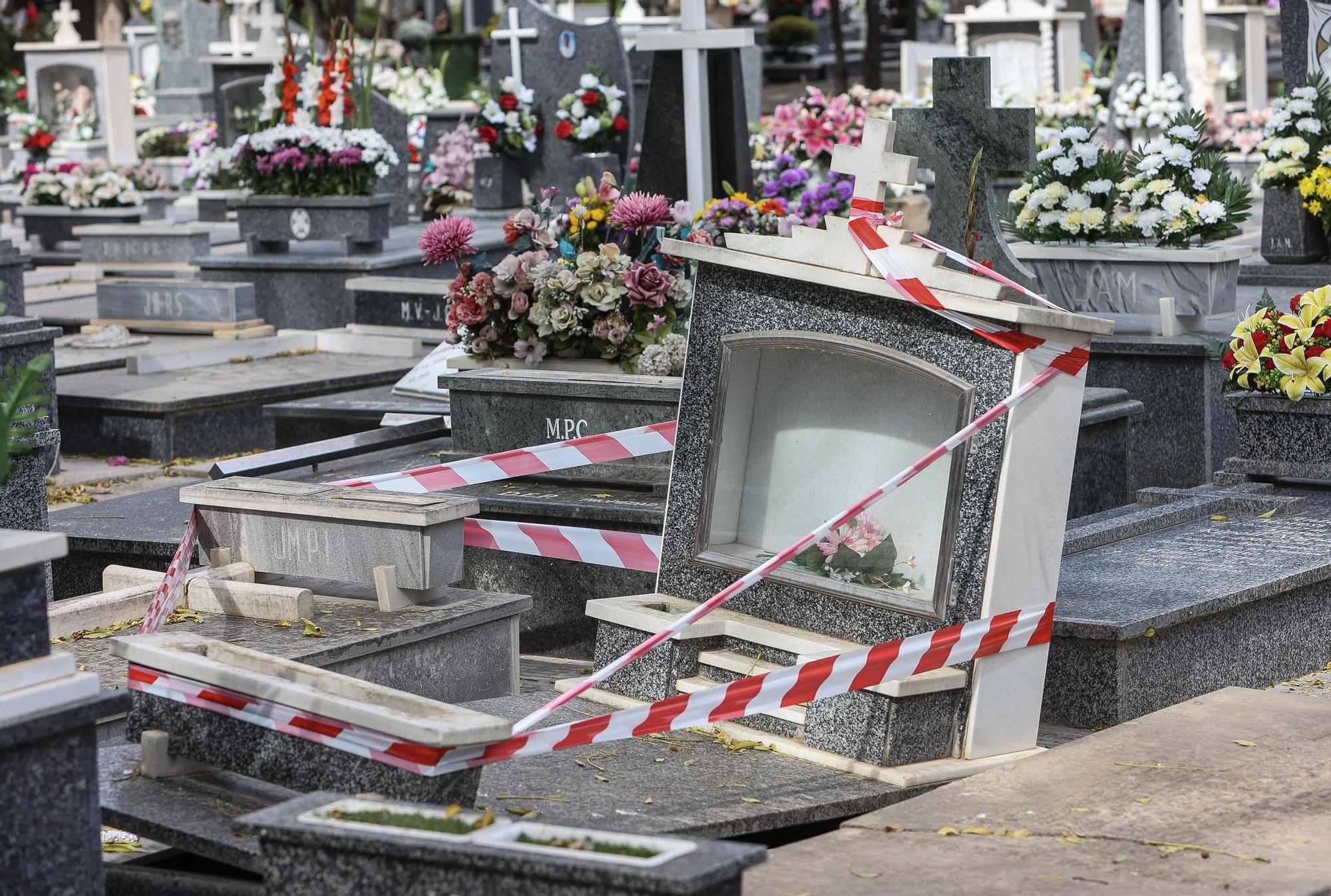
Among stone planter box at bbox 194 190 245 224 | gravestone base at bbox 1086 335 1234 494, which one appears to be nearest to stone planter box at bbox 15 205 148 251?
stone planter box at bbox 194 190 245 224

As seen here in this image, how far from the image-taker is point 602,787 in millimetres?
3836

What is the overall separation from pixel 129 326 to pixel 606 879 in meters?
9.71

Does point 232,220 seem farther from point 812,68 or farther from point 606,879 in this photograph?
point 812,68

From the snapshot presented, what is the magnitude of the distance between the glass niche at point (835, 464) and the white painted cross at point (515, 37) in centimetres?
1203

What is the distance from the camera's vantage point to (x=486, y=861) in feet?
8.60

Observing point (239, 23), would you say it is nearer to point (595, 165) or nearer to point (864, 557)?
point (595, 165)

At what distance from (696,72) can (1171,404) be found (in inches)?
105

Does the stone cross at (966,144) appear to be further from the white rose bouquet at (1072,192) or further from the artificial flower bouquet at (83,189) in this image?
the artificial flower bouquet at (83,189)

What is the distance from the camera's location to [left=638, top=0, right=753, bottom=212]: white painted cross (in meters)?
8.43

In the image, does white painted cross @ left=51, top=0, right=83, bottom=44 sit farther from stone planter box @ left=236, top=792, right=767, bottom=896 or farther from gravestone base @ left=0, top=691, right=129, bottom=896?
stone planter box @ left=236, top=792, right=767, bottom=896

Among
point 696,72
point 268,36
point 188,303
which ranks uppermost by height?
point 268,36

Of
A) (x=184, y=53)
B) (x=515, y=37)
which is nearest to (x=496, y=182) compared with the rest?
(x=515, y=37)

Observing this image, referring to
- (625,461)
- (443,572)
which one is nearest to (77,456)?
(625,461)

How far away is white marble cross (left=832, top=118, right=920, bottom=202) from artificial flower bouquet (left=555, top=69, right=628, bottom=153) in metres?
11.1
